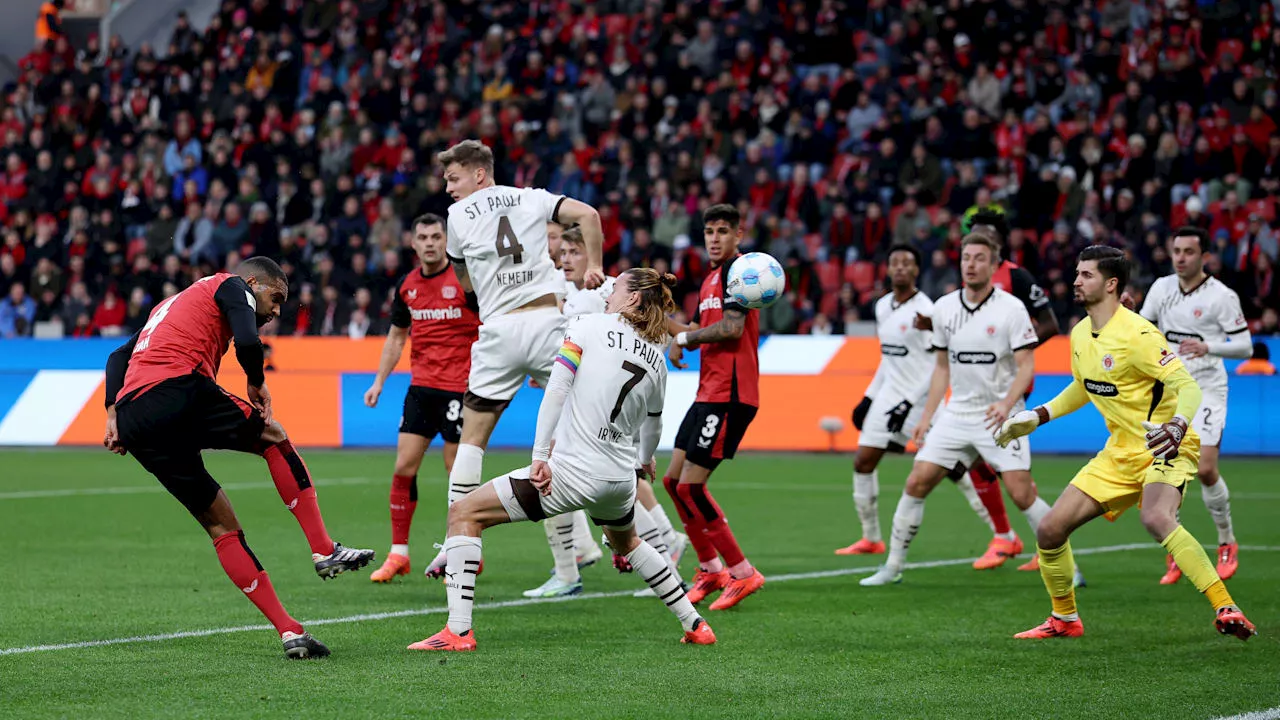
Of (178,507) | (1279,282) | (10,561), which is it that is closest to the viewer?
(10,561)

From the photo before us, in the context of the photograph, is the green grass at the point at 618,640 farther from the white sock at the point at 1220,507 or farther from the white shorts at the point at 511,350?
the white shorts at the point at 511,350

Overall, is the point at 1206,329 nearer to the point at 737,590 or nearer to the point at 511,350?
the point at 737,590

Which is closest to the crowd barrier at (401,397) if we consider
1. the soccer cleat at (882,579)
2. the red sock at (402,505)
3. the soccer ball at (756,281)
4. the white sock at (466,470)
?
the red sock at (402,505)

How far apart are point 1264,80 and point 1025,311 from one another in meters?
15.3

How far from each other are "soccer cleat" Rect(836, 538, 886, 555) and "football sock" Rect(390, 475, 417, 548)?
3.51m

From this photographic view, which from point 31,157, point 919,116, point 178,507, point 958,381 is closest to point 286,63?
point 31,157

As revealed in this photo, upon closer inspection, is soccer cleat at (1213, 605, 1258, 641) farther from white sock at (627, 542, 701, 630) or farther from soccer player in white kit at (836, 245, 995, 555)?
soccer player in white kit at (836, 245, 995, 555)

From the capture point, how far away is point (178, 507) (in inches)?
607

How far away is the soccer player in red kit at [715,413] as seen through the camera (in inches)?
389

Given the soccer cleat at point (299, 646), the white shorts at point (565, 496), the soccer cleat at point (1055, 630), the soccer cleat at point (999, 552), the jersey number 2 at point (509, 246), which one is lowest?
the soccer cleat at point (999, 552)

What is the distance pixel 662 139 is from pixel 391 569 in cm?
1745

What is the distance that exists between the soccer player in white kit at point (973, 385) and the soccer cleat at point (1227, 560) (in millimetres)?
1430

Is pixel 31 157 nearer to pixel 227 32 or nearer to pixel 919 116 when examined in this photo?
pixel 227 32

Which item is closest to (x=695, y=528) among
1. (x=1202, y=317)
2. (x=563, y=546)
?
(x=563, y=546)
